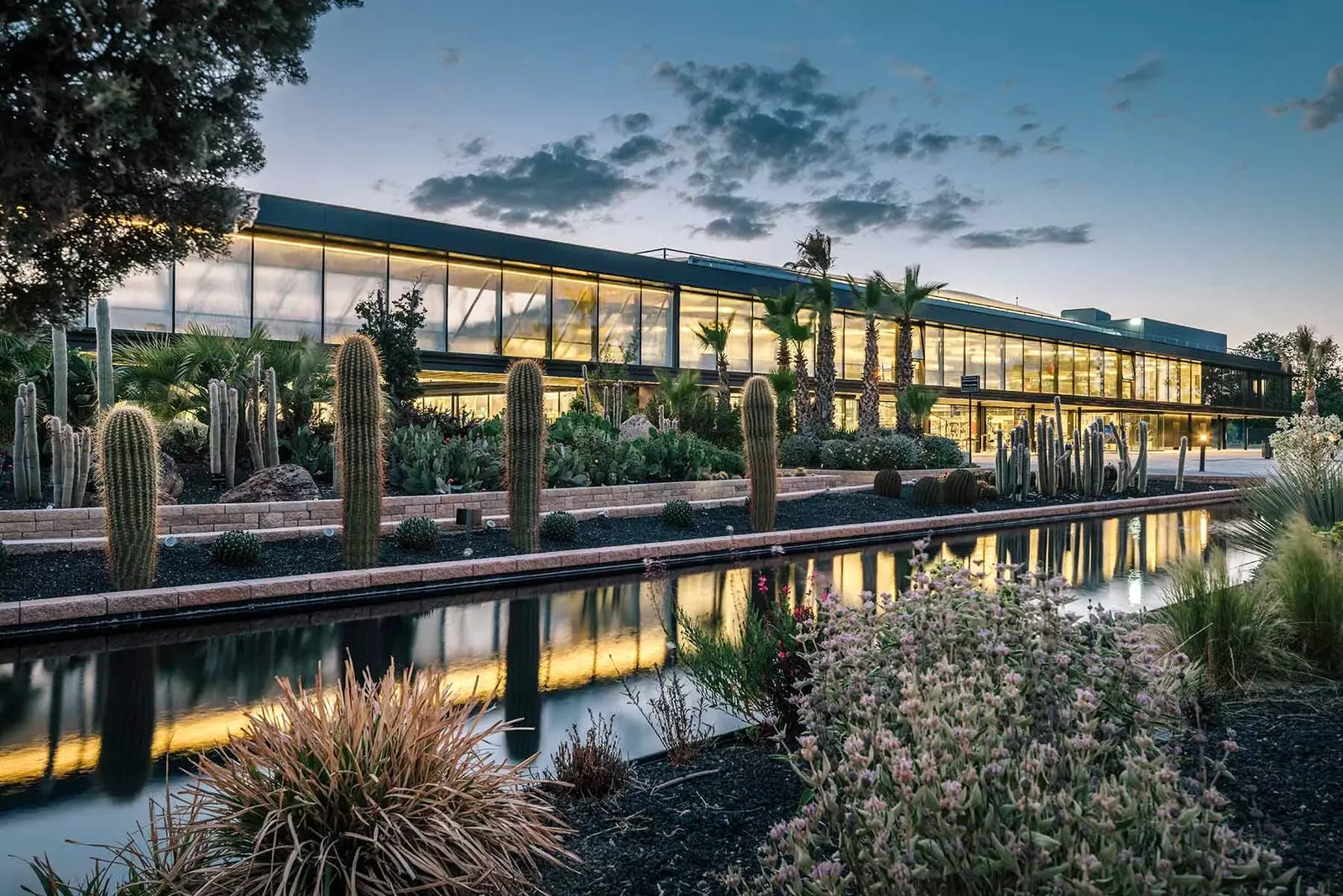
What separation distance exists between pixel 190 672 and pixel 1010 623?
636 centimetres

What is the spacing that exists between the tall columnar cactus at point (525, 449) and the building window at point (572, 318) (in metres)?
16.7

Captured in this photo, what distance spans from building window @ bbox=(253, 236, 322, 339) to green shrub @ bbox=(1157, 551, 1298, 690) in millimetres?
22371

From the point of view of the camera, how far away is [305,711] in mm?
3125

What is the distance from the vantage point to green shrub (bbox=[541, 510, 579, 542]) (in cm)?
1321

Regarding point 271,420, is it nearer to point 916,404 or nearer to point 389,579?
point 389,579

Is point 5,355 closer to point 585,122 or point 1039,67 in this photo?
point 585,122

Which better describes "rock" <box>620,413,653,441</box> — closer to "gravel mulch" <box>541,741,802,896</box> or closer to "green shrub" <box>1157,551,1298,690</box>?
"green shrub" <box>1157,551,1298,690</box>

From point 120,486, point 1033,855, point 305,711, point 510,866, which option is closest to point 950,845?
point 1033,855

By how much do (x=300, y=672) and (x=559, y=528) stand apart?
6.63 m

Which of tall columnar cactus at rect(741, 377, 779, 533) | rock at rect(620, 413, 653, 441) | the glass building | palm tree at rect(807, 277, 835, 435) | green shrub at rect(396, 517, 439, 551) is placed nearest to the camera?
green shrub at rect(396, 517, 439, 551)

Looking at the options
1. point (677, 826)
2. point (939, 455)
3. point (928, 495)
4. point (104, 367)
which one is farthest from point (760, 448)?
point (939, 455)

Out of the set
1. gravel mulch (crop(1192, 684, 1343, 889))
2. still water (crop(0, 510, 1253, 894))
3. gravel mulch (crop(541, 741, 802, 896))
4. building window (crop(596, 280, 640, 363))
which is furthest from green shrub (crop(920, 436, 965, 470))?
gravel mulch (crop(541, 741, 802, 896))

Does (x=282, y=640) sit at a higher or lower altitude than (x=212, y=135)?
lower

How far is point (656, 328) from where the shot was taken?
31.7m
